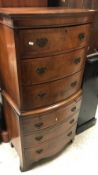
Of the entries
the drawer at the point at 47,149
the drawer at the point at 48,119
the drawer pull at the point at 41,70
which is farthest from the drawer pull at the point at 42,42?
the drawer at the point at 47,149

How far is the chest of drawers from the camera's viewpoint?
→ 3.09 feet

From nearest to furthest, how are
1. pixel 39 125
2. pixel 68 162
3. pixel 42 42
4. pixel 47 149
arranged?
1. pixel 42 42
2. pixel 39 125
3. pixel 47 149
4. pixel 68 162

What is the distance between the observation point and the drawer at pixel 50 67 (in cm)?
104

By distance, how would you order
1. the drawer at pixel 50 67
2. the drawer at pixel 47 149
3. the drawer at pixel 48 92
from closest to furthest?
1. the drawer at pixel 50 67
2. the drawer at pixel 48 92
3. the drawer at pixel 47 149

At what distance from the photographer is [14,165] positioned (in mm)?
1656

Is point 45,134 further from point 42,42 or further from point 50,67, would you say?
point 42,42

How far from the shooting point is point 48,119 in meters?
1.34

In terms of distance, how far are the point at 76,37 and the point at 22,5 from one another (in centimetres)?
59

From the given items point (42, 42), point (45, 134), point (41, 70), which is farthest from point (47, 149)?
point (42, 42)

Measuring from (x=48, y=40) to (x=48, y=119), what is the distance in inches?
24.8

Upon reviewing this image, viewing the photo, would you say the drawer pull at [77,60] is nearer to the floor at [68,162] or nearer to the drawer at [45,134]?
the drawer at [45,134]

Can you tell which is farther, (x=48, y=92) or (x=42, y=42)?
(x=48, y=92)

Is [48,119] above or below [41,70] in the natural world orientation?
below

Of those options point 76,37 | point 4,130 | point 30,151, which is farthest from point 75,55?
point 4,130
